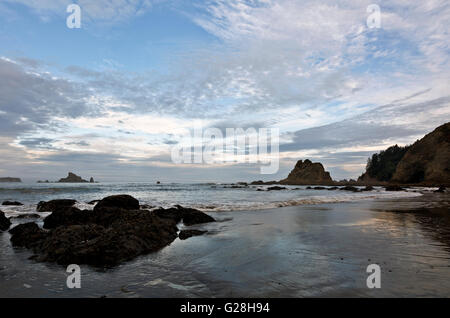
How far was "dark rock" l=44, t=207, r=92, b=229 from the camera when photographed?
10445mm

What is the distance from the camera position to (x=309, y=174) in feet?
349

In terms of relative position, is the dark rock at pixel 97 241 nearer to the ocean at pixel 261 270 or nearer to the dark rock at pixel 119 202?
the ocean at pixel 261 270

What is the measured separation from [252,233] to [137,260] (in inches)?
166

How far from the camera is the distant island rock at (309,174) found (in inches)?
4084

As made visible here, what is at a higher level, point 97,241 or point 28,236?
point 97,241

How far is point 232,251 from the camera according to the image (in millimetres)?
6414

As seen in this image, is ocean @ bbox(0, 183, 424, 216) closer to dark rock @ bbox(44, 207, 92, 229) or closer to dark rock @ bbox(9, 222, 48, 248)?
dark rock @ bbox(44, 207, 92, 229)

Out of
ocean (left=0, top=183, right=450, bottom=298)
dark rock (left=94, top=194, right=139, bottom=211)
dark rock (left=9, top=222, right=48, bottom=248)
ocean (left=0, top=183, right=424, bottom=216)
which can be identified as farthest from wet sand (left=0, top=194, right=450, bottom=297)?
ocean (left=0, top=183, right=424, bottom=216)

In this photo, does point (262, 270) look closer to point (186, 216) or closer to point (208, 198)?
point (186, 216)

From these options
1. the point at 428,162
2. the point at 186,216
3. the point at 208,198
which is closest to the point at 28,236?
the point at 186,216

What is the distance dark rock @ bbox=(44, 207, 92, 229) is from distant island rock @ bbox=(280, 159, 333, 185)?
319 ft

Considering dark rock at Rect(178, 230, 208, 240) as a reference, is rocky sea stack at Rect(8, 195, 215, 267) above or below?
above

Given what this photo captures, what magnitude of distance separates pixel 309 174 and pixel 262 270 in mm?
107523
